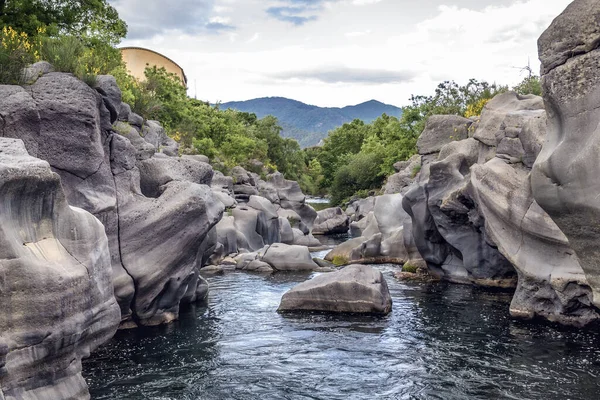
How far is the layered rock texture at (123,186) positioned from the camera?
18.0 meters

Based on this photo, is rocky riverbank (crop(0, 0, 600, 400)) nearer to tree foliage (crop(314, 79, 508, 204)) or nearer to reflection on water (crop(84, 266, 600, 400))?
reflection on water (crop(84, 266, 600, 400))

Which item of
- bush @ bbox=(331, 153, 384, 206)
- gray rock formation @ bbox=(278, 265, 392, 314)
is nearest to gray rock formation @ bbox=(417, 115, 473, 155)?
gray rock formation @ bbox=(278, 265, 392, 314)

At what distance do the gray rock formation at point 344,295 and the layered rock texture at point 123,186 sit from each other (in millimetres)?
3905

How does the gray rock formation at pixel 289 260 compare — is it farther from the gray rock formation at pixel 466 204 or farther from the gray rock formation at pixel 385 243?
the gray rock formation at pixel 466 204

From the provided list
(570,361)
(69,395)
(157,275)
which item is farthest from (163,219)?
(570,361)

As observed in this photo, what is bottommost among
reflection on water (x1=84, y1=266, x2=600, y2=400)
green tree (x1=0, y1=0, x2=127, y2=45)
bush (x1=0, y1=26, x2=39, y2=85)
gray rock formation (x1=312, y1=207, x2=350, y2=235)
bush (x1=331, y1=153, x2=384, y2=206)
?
gray rock formation (x1=312, y1=207, x2=350, y2=235)

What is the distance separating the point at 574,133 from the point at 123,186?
14363 millimetres

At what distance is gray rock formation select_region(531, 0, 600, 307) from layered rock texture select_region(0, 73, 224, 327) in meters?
12.6

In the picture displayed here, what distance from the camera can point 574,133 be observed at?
10828mm

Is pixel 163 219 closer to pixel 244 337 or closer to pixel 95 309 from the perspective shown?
pixel 244 337

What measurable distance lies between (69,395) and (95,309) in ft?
6.07

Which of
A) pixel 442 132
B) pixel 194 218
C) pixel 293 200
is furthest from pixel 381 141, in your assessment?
pixel 194 218

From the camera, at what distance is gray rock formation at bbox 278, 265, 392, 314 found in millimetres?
22891

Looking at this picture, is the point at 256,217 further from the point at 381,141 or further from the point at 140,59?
the point at 381,141
